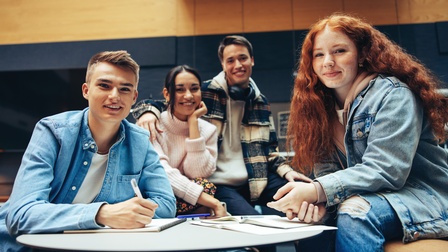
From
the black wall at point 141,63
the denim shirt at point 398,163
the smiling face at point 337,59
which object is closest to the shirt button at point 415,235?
the denim shirt at point 398,163

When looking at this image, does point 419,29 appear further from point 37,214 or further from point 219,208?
point 37,214

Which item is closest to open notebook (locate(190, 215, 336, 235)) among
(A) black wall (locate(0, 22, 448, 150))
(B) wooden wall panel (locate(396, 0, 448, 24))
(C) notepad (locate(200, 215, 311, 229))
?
(C) notepad (locate(200, 215, 311, 229))

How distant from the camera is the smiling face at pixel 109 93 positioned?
138 cm

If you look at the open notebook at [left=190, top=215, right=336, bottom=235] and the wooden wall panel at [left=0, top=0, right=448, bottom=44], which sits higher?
the wooden wall panel at [left=0, top=0, right=448, bottom=44]

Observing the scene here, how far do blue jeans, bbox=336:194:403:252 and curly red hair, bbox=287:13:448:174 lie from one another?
1.24ft

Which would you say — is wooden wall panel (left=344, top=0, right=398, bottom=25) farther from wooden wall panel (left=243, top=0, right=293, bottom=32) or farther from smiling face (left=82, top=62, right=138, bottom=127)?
smiling face (left=82, top=62, right=138, bottom=127)

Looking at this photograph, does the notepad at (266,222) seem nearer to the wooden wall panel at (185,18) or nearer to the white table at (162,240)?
the white table at (162,240)

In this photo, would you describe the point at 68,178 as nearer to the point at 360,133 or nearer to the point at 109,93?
the point at 109,93

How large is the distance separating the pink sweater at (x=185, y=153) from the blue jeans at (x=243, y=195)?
15 centimetres

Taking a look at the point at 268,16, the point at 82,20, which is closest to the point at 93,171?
the point at 268,16

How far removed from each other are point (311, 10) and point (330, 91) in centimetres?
305

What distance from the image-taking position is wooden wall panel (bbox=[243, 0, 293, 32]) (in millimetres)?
4238

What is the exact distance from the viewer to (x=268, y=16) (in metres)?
4.27

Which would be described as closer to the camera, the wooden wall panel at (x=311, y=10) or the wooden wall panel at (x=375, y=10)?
the wooden wall panel at (x=375, y=10)
